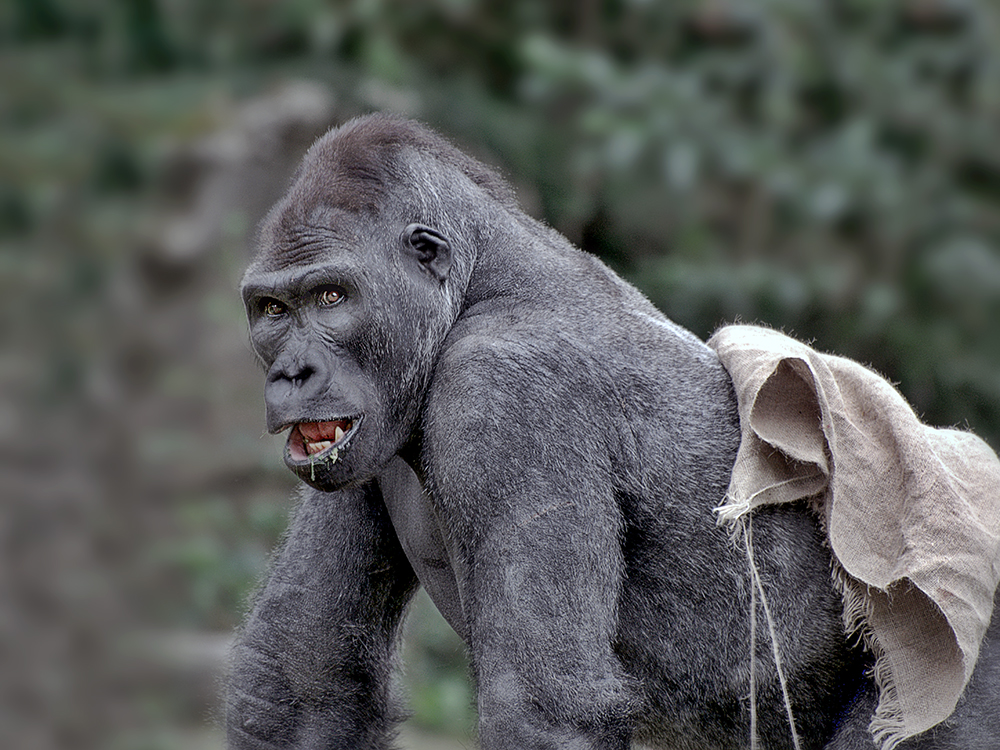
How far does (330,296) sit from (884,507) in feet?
3.39

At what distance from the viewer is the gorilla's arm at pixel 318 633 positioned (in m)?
2.36

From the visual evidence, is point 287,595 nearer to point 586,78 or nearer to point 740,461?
point 740,461

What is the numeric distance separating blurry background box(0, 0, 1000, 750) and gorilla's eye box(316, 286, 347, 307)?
35.1 inches

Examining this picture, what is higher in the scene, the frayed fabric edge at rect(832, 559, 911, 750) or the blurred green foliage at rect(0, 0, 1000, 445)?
the blurred green foliage at rect(0, 0, 1000, 445)

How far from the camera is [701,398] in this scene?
216cm

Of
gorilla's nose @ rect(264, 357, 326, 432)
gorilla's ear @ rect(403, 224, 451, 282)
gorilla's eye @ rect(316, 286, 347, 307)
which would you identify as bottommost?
gorilla's nose @ rect(264, 357, 326, 432)

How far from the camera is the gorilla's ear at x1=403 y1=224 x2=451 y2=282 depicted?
6.94 feet

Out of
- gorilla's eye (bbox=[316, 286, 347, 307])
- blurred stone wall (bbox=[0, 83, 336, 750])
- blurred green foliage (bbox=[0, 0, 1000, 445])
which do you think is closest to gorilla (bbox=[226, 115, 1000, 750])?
gorilla's eye (bbox=[316, 286, 347, 307])

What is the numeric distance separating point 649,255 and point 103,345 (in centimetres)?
242

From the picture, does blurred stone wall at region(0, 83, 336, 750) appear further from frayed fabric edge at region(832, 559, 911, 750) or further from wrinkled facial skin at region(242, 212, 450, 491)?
frayed fabric edge at region(832, 559, 911, 750)

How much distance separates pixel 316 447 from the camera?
1.99m

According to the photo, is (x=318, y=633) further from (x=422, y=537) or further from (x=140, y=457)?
(x=140, y=457)

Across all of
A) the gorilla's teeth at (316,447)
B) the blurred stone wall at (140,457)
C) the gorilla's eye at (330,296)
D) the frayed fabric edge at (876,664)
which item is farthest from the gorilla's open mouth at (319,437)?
the frayed fabric edge at (876,664)

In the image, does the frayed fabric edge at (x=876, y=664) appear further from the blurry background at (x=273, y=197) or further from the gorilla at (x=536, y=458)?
the blurry background at (x=273, y=197)
